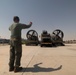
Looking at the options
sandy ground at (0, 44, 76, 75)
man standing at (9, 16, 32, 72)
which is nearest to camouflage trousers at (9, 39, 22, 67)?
man standing at (9, 16, 32, 72)

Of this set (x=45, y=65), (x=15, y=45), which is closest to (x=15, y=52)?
(x=15, y=45)

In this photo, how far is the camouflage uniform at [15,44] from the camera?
18.1 ft

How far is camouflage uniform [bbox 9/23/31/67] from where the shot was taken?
217 inches

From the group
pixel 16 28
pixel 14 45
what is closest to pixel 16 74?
pixel 14 45

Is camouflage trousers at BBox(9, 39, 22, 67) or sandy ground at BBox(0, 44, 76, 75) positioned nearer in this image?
sandy ground at BBox(0, 44, 76, 75)

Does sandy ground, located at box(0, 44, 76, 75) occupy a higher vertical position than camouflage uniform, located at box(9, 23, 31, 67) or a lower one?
lower

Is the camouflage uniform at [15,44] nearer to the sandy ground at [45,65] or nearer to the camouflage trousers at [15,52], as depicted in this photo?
the camouflage trousers at [15,52]

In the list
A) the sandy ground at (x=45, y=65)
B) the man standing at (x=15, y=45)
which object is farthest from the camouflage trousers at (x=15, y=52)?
the sandy ground at (x=45, y=65)

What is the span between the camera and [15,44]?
5.53m

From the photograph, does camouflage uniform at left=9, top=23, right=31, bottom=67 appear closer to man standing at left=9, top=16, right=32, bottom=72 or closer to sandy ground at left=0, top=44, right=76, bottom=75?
man standing at left=9, top=16, right=32, bottom=72

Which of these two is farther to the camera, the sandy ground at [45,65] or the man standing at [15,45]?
the man standing at [15,45]

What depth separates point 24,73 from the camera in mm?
4973

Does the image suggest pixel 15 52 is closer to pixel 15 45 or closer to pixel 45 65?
pixel 15 45

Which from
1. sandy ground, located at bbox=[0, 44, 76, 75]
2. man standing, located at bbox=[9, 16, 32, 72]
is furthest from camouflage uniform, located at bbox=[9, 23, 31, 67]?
sandy ground, located at bbox=[0, 44, 76, 75]
